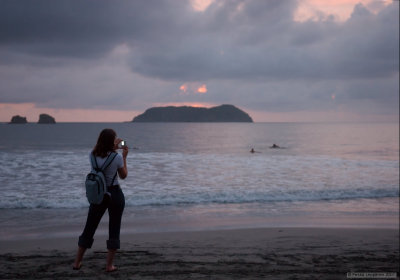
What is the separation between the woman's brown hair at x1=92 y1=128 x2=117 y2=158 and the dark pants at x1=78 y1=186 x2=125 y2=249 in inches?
20.1

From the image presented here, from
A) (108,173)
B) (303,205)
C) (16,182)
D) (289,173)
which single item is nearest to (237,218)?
(303,205)

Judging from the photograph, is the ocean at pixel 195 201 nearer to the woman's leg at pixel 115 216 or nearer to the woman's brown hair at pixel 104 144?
the woman's leg at pixel 115 216

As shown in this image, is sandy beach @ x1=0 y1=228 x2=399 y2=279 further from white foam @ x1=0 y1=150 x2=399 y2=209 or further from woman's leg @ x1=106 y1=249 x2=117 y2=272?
white foam @ x1=0 y1=150 x2=399 y2=209

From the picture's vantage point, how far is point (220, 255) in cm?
690

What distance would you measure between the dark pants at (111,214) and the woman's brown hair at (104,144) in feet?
1.67

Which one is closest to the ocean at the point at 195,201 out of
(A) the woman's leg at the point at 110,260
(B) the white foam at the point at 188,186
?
(B) the white foam at the point at 188,186

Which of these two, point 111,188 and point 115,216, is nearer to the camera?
point 111,188

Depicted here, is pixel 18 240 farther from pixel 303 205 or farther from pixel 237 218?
pixel 303 205

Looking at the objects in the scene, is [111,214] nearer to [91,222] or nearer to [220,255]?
[91,222]

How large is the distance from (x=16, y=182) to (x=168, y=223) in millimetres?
6968

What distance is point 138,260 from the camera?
21.1 feet

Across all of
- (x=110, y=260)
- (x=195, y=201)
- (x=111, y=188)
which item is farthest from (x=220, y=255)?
(x=195, y=201)

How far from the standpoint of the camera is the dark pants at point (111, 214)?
16.6 feet

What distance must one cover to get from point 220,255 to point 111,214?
102 inches
